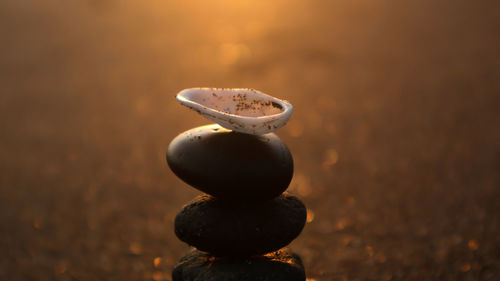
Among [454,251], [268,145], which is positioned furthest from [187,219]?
[454,251]

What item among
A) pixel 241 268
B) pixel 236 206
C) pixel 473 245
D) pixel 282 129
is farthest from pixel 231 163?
pixel 282 129

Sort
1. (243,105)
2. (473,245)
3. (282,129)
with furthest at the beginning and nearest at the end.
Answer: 1. (282,129)
2. (473,245)
3. (243,105)

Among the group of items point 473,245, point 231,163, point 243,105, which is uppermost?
point 243,105

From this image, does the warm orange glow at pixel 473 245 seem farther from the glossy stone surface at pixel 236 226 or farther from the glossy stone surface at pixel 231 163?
the glossy stone surface at pixel 231 163

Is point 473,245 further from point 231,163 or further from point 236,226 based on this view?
point 231,163

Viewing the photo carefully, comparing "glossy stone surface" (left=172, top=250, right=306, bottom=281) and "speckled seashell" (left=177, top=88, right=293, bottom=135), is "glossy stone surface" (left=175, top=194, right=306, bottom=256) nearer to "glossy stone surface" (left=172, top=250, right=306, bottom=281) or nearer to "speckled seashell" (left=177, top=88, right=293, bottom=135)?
"glossy stone surface" (left=172, top=250, right=306, bottom=281)

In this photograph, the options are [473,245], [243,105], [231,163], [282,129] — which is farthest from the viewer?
[282,129]
